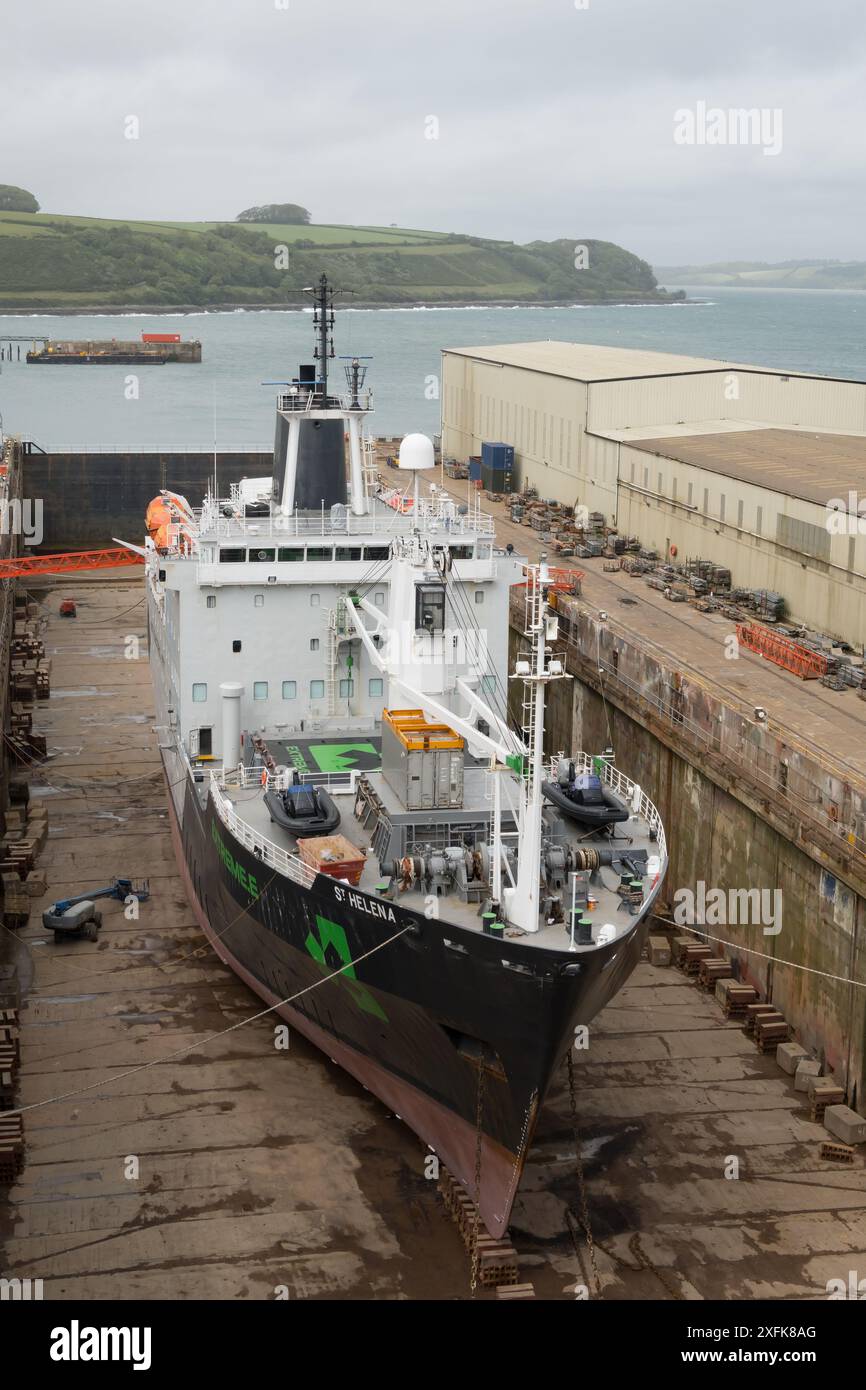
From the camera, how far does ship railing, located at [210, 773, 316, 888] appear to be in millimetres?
20422

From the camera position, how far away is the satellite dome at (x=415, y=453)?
23.3 meters

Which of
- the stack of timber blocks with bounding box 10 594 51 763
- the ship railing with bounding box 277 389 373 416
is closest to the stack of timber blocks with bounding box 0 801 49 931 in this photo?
the stack of timber blocks with bounding box 10 594 51 763

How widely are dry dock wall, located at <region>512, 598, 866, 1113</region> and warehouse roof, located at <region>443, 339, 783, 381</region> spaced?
21064 millimetres

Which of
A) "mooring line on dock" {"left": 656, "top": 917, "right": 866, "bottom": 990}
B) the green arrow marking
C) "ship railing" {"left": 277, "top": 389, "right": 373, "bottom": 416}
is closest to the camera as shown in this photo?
"mooring line on dock" {"left": 656, "top": 917, "right": 866, "bottom": 990}

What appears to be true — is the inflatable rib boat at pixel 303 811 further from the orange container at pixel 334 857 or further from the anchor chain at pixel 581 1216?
the anchor chain at pixel 581 1216

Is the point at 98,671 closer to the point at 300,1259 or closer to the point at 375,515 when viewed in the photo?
the point at 375,515

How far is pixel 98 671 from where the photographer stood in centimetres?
4650

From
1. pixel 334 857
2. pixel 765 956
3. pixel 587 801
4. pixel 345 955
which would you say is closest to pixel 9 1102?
pixel 345 955

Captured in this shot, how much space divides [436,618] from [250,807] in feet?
15.1

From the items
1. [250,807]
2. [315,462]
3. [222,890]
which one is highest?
[315,462]

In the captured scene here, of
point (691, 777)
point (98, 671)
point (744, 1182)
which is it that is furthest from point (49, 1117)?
point (98, 671)

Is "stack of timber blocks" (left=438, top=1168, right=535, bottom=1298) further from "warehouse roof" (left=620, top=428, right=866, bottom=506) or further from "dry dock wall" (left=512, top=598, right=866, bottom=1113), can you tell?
"warehouse roof" (left=620, top=428, right=866, bottom=506)

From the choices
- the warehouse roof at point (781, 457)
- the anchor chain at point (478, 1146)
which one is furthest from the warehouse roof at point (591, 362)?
→ the anchor chain at point (478, 1146)

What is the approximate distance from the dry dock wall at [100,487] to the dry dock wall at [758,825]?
3700cm
